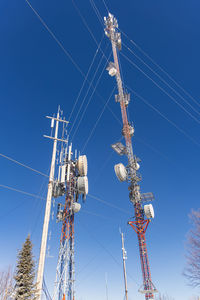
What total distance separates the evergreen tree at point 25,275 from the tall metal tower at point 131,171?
14.8m

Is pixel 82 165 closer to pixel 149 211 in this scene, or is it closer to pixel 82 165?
pixel 82 165

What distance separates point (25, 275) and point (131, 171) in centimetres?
2013

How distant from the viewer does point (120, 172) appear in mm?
29750

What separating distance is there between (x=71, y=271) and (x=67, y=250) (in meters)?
2.15

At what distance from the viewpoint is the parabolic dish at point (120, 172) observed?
29.8m

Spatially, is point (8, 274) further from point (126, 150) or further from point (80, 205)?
point (126, 150)

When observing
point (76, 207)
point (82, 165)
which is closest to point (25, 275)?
point (76, 207)

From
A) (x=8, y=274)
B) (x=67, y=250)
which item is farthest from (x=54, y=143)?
(x=8, y=274)

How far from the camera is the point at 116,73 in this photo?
3803 centimetres

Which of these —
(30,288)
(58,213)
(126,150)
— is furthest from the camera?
(126,150)

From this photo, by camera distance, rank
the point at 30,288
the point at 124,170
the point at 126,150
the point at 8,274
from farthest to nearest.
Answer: the point at 8,274, the point at 126,150, the point at 124,170, the point at 30,288

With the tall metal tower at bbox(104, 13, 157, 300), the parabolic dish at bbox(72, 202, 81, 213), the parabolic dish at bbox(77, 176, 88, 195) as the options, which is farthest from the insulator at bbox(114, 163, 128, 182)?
the parabolic dish at bbox(72, 202, 81, 213)

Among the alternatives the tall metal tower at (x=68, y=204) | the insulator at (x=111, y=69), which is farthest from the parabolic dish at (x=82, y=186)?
the insulator at (x=111, y=69)

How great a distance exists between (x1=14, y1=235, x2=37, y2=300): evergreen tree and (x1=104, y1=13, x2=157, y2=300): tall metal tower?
14.8 m
